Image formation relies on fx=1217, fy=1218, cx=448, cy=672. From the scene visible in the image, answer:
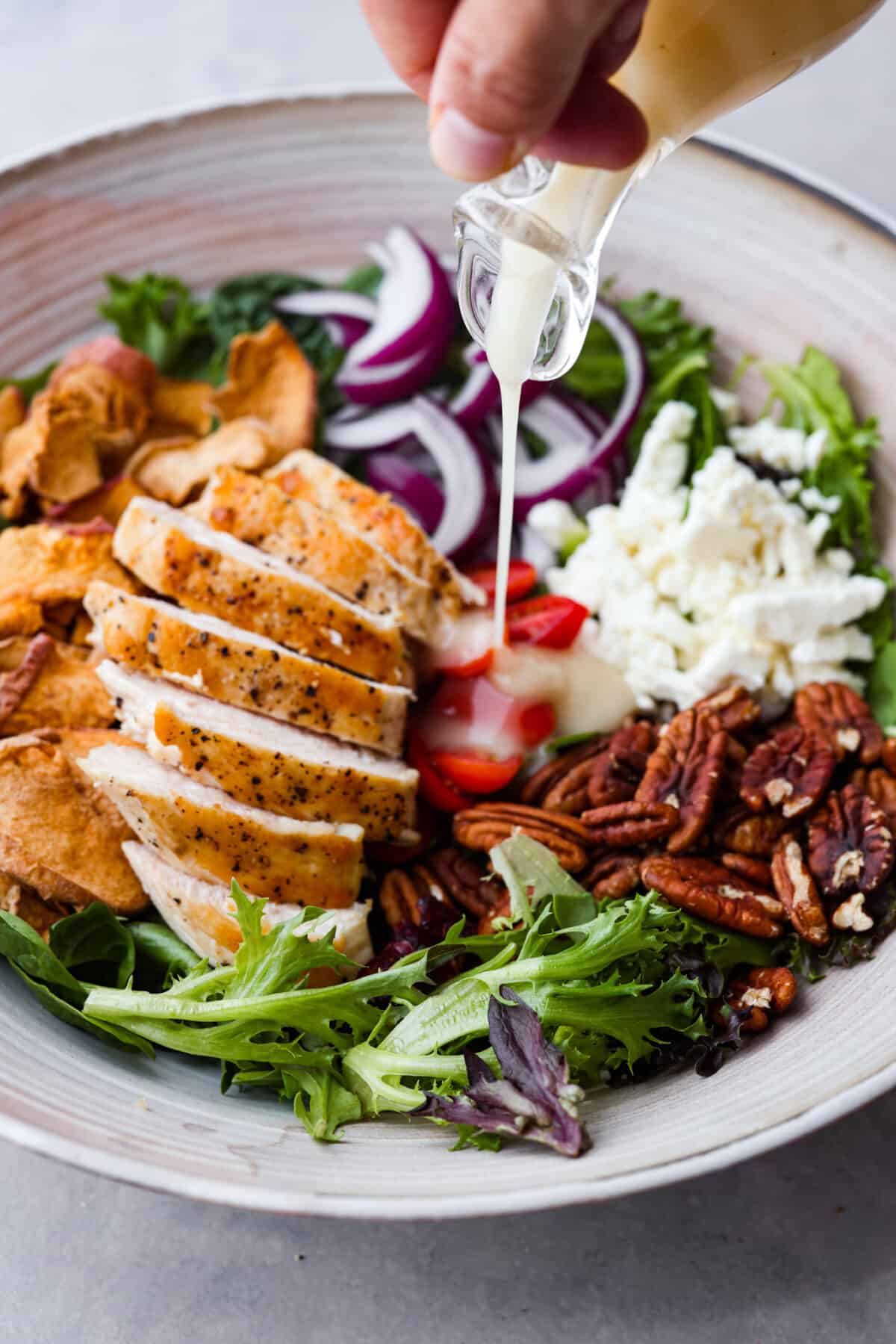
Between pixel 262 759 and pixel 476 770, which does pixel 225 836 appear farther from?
pixel 476 770

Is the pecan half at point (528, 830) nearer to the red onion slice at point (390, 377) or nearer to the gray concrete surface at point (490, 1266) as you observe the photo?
the gray concrete surface at point (490, 1266)

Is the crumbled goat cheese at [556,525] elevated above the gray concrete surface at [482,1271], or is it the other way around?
the crumbled goat cheese at [556,525]

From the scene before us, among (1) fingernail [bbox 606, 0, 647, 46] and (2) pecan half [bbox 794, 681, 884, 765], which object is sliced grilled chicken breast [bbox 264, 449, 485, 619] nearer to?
(2) pecan half [bbox 794, 681, 884, 765]

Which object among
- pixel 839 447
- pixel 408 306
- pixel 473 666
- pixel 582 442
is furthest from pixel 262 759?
pixel 839 447

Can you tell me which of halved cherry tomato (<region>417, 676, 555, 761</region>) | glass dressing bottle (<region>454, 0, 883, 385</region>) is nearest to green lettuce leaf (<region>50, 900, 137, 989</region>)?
halved cherry tomato (<region>417, 676, 555, 761</region>)

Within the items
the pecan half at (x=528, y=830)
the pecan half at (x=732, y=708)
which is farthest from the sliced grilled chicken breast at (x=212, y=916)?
the pecan half at (x=732, y=708)

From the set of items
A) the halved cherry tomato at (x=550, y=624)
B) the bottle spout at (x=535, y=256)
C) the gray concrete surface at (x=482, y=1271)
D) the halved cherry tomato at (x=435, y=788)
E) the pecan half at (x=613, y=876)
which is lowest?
the gray concrete surface at (x=482, y=1271)

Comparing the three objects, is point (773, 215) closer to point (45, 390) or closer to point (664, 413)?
point (664, 413)
